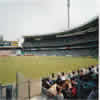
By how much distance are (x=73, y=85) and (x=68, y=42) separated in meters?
0.34

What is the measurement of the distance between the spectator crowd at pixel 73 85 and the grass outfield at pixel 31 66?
6cm

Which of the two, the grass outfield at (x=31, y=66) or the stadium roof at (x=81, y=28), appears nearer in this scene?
the stadium roof at (x=81, y=28)

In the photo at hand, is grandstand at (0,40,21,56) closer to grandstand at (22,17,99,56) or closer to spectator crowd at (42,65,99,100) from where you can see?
grandstand at (22,17,99,56)

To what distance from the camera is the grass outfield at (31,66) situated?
1.08 metres

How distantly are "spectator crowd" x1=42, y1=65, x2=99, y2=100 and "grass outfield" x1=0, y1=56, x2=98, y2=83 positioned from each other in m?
0.06

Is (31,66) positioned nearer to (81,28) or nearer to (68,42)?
(68,42)

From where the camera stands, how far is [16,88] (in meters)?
1.11

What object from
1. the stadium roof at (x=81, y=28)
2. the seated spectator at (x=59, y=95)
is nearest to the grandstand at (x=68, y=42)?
the stadium roof at (x=81, y=28)

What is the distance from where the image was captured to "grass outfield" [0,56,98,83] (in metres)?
1.08

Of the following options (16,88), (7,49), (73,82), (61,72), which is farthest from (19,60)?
(73,82)

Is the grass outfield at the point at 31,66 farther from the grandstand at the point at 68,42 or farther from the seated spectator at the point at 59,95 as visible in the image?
the seated spectator at the point at 59,95

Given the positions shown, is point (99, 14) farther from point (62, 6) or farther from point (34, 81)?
point (34, 81)

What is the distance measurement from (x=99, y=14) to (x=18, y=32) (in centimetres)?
67

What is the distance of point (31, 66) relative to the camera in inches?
43.6
